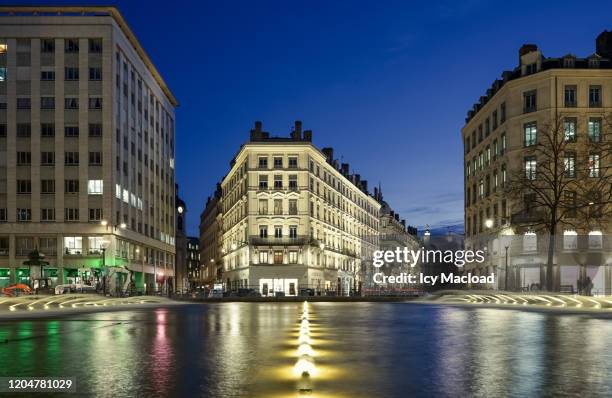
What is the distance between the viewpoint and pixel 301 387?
30.1ft

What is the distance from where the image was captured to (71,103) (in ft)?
245

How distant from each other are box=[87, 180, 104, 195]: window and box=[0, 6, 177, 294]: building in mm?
111

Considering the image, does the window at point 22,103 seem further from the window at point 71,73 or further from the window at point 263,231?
the window at point 263,231

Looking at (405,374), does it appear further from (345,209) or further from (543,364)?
→ (345,209)

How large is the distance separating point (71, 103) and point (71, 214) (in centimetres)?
1252

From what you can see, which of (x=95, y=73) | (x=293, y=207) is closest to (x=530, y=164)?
(x=293, y=207)

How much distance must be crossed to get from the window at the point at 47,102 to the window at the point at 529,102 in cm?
5107

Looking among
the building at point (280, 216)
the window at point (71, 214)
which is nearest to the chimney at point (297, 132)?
the building at point (280, 216)

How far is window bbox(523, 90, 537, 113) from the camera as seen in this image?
6669 centimetres

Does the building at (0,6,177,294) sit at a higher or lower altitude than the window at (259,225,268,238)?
higher

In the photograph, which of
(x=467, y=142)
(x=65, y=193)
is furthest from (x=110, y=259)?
(x=467, y=142)

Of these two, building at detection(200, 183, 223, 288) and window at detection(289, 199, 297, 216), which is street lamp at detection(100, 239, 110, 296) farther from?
building at detection(200, 183, 223, 288)

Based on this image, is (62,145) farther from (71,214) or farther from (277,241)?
(277,241)

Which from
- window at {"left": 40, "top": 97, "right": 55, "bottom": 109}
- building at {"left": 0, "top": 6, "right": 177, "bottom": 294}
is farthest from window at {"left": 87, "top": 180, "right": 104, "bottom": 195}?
window at {"left": 40, "top": 97, "right": 55, "bottom": 109}
